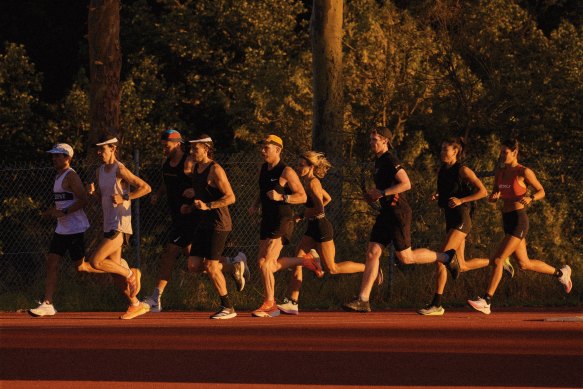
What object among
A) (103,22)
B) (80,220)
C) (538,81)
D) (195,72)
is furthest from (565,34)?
(80,220)

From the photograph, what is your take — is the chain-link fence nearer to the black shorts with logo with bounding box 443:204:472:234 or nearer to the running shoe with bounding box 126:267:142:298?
the running shoe with bounding box 126:267:142:298

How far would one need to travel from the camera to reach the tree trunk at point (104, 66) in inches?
803

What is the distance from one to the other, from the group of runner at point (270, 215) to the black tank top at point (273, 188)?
11 mm

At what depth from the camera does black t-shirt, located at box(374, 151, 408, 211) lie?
1450 cm

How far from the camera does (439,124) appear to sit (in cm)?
3753

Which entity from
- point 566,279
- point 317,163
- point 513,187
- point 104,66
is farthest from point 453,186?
point 104,66

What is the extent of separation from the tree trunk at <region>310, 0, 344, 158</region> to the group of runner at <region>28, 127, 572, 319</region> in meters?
6.73

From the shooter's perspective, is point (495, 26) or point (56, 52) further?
point (56, 52)

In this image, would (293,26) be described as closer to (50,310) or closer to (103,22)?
(103,22)

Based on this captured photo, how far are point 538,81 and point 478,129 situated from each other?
2102mm

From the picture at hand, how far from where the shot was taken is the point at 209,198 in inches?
558

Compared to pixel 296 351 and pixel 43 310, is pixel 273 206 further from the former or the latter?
pixel 296 351

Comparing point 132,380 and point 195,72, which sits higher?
point 195,72

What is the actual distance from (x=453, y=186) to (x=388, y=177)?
0.87 m
